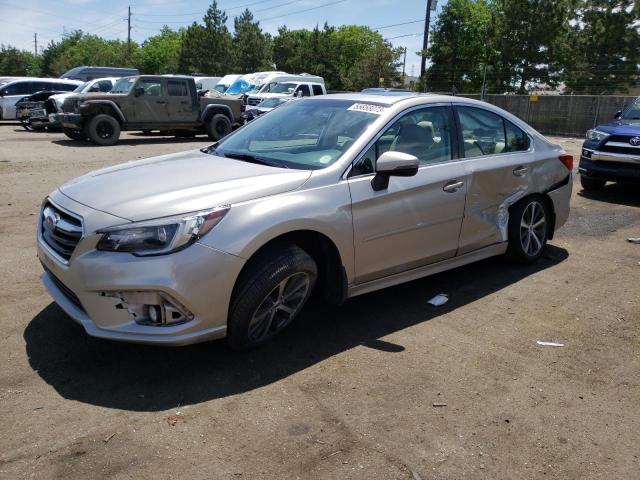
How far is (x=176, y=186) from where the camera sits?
352 cm

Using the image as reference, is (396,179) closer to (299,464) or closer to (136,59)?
(299,464)

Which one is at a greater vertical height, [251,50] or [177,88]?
[251,50]

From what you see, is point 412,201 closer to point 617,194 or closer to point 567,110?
point 617,194

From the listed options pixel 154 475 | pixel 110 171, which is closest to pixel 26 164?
pixel 110 171

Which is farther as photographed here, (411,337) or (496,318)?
(496,318)

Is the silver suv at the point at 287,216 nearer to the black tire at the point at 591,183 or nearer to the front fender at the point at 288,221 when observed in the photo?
the front fender at the point at 288,221

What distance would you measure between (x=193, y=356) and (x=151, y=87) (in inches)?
581

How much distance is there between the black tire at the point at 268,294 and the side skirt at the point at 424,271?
0.43 metres

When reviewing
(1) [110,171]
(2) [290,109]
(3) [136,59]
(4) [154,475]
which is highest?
(3) [136,59]

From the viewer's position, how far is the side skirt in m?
4.07

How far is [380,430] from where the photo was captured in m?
2.96

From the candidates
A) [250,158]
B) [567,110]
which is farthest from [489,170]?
[567,110]

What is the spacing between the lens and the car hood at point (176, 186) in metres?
3.29

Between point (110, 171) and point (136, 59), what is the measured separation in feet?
275
